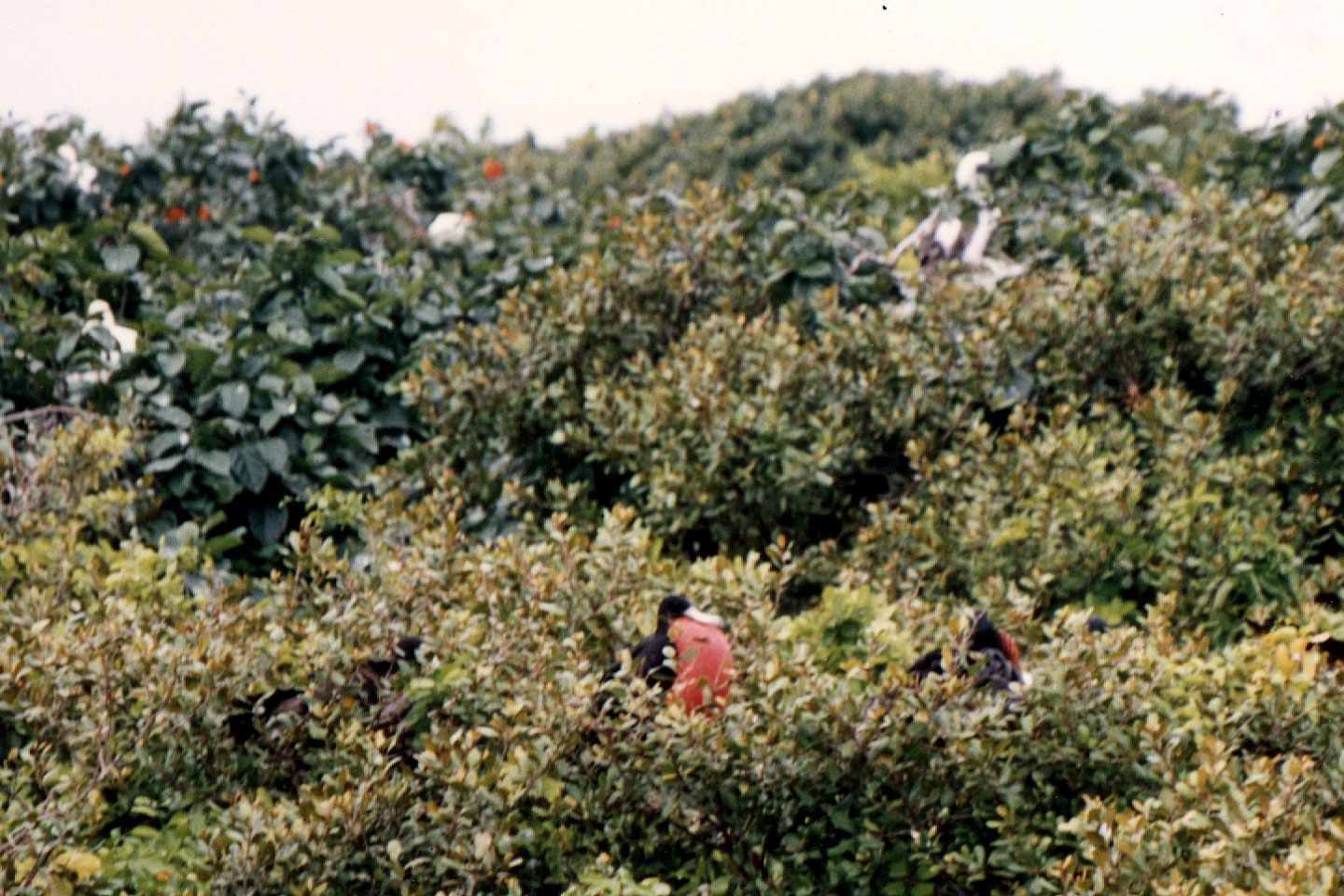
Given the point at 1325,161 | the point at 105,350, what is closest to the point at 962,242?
the point at 1325,161

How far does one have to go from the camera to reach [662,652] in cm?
302

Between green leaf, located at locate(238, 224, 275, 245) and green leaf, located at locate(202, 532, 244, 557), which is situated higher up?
green leaf, located at locate(238, 224, 275, 245)

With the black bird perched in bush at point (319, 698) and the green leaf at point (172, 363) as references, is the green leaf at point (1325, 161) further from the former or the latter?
the green leaf at point (172, 363)

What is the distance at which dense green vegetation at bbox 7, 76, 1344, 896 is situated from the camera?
9.29ft

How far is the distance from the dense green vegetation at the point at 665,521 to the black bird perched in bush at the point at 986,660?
0.31ft

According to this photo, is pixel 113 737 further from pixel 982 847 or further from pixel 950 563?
pixel 950 563

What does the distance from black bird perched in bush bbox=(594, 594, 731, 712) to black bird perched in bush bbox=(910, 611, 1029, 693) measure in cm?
48

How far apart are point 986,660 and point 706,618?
0.70 meters

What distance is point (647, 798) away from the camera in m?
2.89

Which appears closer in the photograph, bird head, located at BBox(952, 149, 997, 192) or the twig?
the twig

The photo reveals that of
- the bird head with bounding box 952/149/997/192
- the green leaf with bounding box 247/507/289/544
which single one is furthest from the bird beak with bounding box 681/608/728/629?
the bird head with bounding box 952/149/997/192

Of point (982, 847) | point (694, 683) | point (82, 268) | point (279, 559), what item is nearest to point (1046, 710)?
point (982, 847)

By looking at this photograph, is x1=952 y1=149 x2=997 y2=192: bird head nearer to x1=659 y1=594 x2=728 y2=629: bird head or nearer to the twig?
x1=659 y1=594 x2=728 y2=629: bird head

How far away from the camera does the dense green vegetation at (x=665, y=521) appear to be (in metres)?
2.83
